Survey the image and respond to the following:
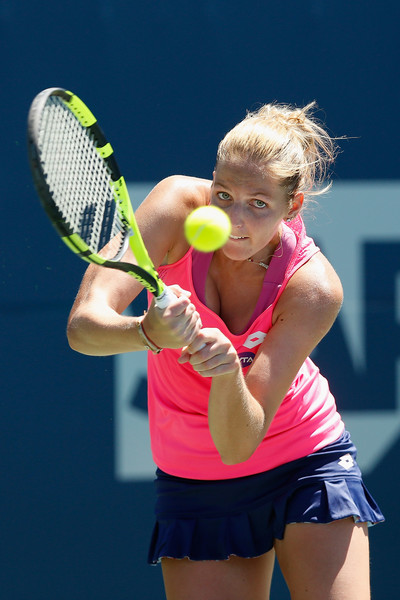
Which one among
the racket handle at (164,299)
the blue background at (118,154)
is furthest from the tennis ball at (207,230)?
the blue background at (118,154)

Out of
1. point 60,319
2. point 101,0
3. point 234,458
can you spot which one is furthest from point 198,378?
point 101,0

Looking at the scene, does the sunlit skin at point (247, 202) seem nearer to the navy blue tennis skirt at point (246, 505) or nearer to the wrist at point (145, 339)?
the wrist at point (145, 339)

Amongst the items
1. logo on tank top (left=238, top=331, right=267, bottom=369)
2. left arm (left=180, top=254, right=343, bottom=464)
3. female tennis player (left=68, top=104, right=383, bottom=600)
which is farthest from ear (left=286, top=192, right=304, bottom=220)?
logo on tank top (left=238, top=331, right=267, bottom=369)

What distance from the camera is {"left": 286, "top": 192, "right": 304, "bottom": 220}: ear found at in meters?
2.16

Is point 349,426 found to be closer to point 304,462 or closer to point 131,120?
point 304,462

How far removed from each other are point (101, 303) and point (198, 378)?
321mm

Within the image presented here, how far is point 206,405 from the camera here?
2.21 m

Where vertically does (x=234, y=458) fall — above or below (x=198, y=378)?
below

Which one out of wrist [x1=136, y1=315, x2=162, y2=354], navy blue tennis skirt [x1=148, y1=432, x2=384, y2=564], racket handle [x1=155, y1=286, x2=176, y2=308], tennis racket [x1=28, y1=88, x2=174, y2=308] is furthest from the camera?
navy blue tennis skirt [x1=148, y1=432, x2=384, y2=564]

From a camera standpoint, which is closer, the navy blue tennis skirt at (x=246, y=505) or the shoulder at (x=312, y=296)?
the shoulder at (x=312, y=296)

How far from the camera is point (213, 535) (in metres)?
2.24

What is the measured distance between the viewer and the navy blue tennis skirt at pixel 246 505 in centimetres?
221

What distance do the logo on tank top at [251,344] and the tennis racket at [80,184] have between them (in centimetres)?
44

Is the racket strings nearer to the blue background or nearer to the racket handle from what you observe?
the racket handle
